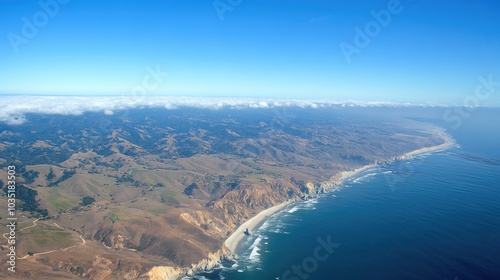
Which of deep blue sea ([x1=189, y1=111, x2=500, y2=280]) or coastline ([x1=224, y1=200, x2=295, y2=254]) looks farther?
coastline ([x1=224, y1=200, x2=295, y2=254])

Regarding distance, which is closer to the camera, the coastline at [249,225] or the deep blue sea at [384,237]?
the deep blue sea at [384,237]

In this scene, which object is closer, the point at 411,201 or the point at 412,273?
the point at 412,273

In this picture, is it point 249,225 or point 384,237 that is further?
point 249,225

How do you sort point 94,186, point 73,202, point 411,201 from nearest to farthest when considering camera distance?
1. point 73,202
2. point 411,201
3. point 94,186

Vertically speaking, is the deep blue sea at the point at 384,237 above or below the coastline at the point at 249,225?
above

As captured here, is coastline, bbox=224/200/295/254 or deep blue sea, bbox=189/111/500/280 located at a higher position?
deep blue sea, bbox=189/111/500/280

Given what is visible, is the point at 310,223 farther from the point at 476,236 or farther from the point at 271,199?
the point at 476,236

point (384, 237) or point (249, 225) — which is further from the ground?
point (384, 237)

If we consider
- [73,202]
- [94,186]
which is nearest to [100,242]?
[73,202]
